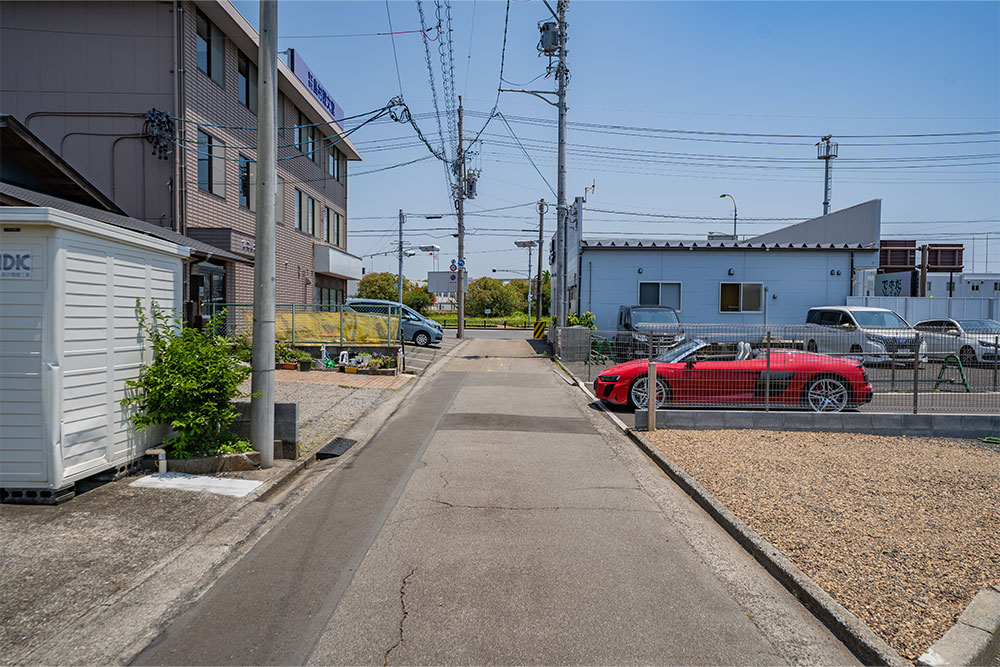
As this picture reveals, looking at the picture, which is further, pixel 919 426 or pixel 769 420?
pixel 769 420

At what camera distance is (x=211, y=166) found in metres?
18.8

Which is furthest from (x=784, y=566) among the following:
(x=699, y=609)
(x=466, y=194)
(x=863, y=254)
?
(x=466, y=194)

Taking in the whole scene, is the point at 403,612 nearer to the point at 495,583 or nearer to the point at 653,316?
the point at 495,583

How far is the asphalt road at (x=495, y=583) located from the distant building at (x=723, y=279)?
60.5 feet

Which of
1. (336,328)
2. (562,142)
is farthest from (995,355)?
(562,142)

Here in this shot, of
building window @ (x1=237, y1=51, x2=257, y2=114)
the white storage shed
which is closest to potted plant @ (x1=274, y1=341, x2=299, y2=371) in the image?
building window @ (x1=237, y1=51, x2=257, y2=114)

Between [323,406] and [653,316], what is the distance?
12.9 meters

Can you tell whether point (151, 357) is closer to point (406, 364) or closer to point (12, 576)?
point (12, 576)

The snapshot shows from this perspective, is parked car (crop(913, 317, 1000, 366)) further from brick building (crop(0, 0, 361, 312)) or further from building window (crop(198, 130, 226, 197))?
building window (crop(198, 130, 226, 197))

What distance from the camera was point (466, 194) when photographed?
3403cm

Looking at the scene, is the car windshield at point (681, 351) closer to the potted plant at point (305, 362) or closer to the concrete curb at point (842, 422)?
the concrete curb at point (842, 422)

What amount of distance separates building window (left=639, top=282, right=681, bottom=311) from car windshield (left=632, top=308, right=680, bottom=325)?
13.3 ft

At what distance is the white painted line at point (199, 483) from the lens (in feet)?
A: 21.2

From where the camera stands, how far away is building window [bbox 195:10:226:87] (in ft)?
59.1
